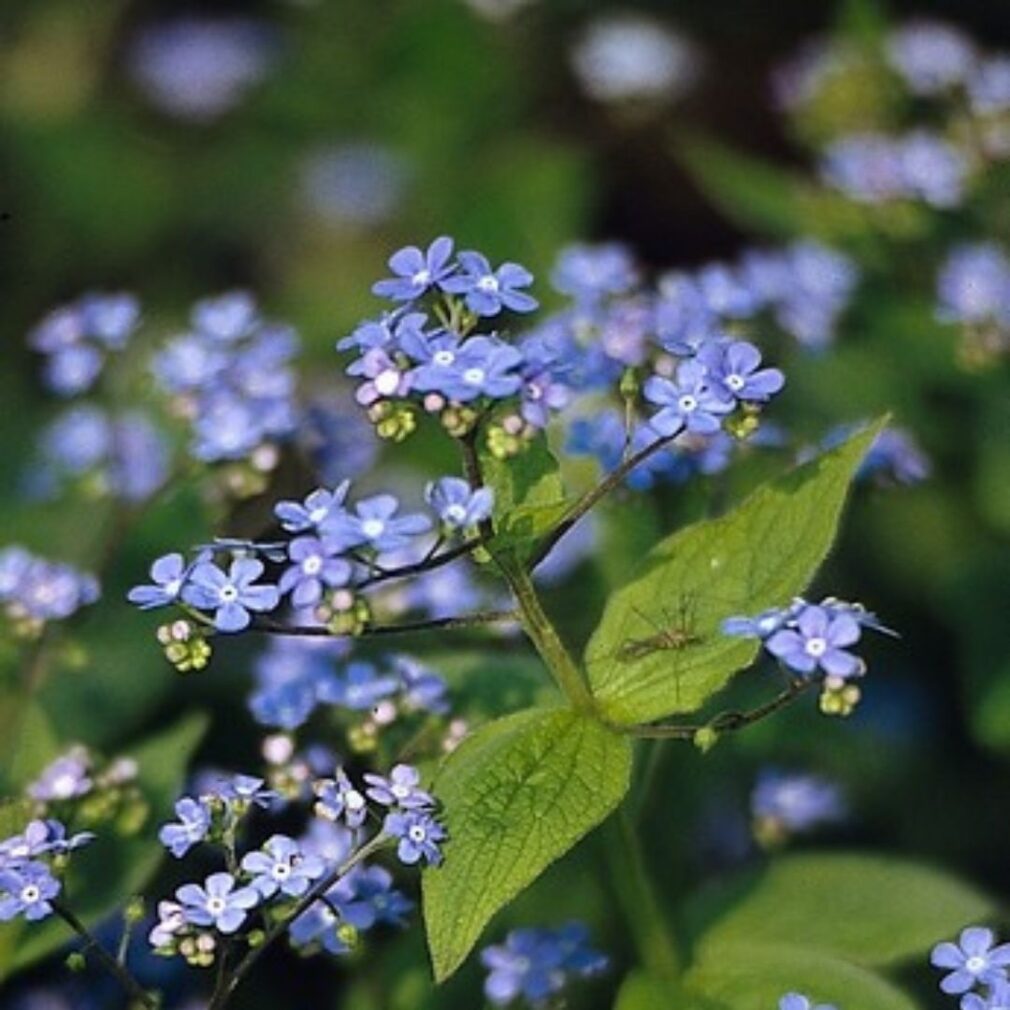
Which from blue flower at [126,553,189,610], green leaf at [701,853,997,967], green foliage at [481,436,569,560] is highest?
blue flower at [126,553,189,610]

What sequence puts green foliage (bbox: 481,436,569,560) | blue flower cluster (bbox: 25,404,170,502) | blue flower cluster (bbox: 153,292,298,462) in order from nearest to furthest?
green foliage (bbox: 481,436,569,560) < blue flower cluster (bbox: 153,292,298,462) < blue flower cluster (bbox: 25,404,170,502)

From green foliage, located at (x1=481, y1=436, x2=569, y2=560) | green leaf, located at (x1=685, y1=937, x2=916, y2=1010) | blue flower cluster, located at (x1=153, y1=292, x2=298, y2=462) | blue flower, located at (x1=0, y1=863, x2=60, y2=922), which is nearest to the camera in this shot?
blue flower, located at (x1=0, y1=863, x2=60, y2=922)

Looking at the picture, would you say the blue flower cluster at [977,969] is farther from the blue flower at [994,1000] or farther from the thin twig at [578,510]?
the thin twig at [578,510]

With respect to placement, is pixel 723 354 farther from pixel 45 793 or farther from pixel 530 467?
pixel 45 793

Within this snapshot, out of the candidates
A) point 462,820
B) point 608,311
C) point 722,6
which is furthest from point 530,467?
point 722,6

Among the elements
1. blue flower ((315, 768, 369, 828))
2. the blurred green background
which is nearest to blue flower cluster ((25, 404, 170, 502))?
the blurred green background

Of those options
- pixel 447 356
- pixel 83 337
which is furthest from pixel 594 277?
pixel 447 356

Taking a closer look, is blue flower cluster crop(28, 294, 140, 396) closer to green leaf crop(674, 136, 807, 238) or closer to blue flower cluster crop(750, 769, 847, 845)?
blue flower cluster crop(750, 769, 847, 845)
